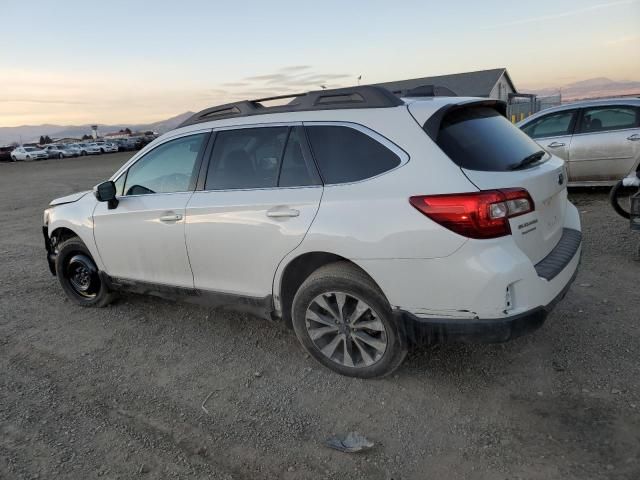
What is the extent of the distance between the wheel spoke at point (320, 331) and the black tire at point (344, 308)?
0.11ft

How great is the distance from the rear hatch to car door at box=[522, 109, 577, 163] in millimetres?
5500

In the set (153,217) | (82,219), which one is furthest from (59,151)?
(153,217)

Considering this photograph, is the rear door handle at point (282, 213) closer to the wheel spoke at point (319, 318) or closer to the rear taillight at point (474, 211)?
the wheel spoke at point (319, 318)

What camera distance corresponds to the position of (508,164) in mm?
3070

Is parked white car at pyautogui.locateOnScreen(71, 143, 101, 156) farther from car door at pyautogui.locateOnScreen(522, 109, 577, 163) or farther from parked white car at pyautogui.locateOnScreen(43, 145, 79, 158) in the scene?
car door at pyautogui.locateOnScreen(522, 109, 577, 163)

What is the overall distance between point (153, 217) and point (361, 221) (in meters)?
1.91

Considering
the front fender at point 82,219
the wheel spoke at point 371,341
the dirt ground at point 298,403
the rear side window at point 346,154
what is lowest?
the dirt ground at point 298,403

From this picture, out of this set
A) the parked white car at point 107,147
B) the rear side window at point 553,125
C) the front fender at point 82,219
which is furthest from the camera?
the parked white car at point 107,147

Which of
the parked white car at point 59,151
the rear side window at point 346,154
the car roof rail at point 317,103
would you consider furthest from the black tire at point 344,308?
the parked white car at point 59,151

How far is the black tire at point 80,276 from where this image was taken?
4949 millimetres

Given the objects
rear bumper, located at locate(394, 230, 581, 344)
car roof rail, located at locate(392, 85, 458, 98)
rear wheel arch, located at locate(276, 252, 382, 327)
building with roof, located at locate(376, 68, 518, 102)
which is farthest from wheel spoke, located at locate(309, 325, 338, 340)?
building with roof, located at locate(376, 68, 518, 102)

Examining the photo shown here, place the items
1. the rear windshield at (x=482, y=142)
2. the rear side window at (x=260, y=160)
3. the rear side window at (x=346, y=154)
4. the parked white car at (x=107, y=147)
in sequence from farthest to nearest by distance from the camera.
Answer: the parked white car at (x=107, y=147), the rear side window at (x=260, y=160), the rear side window at (x=346, y=154), the rear windshield at (x=482, y=142)

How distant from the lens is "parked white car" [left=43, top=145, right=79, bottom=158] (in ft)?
162

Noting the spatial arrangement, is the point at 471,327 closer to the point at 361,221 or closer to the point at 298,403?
the point at 361,221
